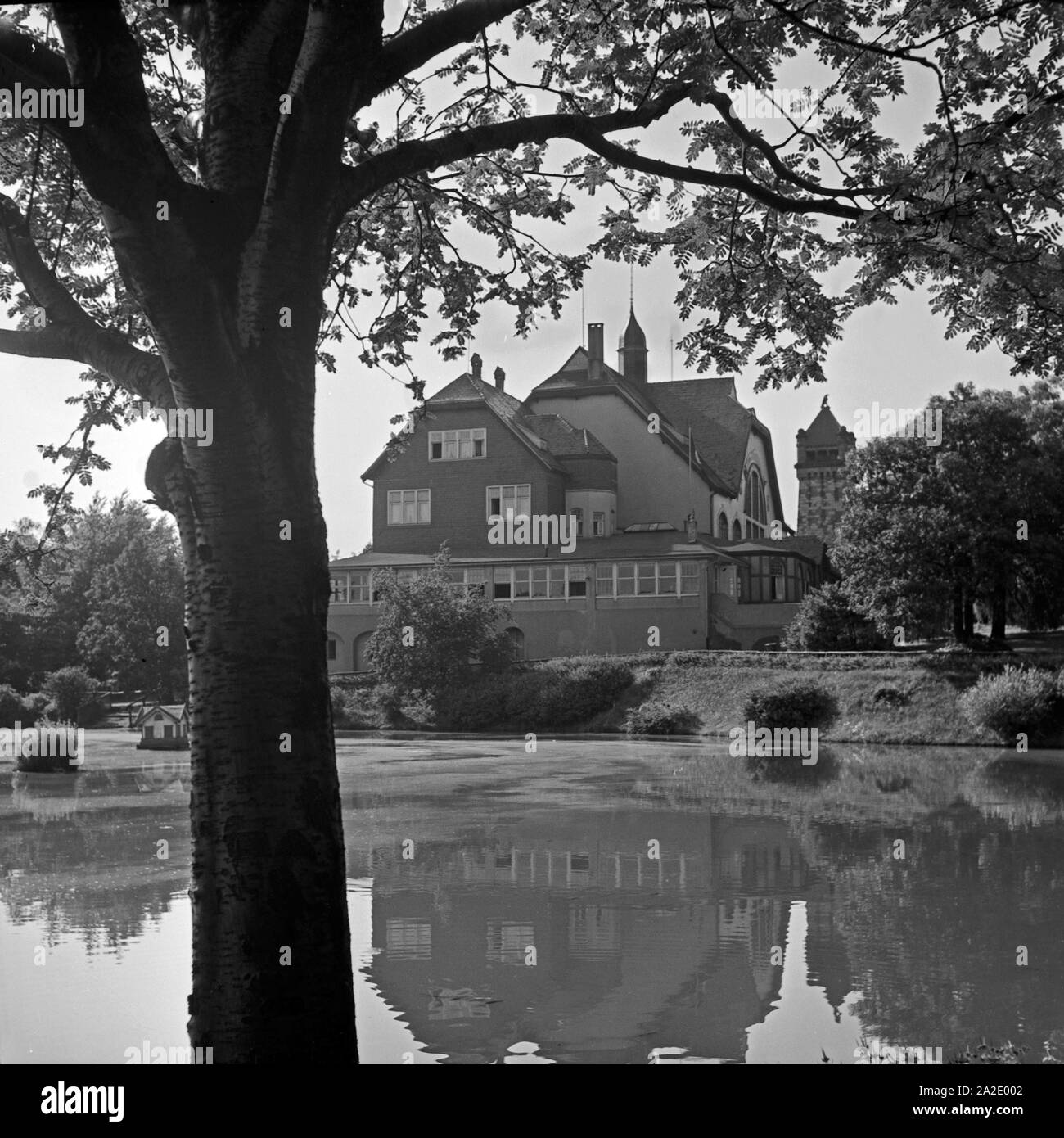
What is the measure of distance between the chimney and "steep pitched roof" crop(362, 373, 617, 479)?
359 centimetres

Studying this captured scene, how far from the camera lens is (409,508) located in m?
64.2

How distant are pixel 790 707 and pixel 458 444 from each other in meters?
27.0

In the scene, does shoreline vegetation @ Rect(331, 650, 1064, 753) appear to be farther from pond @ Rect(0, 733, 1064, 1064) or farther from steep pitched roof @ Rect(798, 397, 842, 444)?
steep pitched roof @ Rect(798, 397, 842, 444)

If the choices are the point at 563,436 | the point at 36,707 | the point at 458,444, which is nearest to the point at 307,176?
the point at 36,707

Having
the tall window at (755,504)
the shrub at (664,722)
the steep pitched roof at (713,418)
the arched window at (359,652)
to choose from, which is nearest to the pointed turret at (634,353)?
the steep pitched roof at (713,418)

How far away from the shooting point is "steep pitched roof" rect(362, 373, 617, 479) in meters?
63.0

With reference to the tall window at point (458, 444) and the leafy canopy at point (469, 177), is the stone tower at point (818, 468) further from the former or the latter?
the leafy canopy at point (469, 177)

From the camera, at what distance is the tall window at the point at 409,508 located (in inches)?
2514

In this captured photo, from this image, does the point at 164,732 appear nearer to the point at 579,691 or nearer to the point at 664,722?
the point at 579,691

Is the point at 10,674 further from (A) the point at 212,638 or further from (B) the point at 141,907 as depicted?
(A) the point at 212,638

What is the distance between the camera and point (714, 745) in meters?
40.0

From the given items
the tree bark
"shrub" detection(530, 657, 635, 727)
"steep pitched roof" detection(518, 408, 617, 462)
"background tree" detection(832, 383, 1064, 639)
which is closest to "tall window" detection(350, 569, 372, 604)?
"steep pitched roof" detection(518, 408, 617, 462)

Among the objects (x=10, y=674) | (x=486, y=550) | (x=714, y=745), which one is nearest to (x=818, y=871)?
(x=714, y=745)
